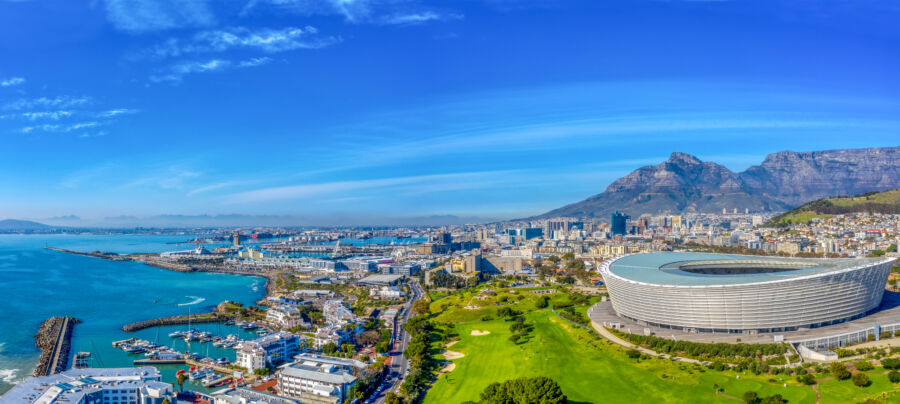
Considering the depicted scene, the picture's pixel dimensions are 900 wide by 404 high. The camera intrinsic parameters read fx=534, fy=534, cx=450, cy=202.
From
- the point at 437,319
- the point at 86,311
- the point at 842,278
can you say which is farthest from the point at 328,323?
the point at 842,278

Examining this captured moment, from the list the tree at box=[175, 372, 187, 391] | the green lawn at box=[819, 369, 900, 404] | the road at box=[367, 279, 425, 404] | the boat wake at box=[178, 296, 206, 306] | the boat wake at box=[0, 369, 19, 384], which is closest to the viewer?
the green lawn at box=[819, 369, 900, 404]

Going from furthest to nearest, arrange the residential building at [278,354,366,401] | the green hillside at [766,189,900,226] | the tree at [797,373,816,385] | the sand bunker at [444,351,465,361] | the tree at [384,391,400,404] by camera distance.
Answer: the green hillside at [766,189,900,226], the sand bunker at [444,351,465,361], the residential building at [278,354,366,401], the tree at [797,373,816,385], the tree at [384,391,400,404]

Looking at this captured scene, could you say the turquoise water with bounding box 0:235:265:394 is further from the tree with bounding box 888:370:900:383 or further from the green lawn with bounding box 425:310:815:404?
the tree with bounding box 888:370:900:383

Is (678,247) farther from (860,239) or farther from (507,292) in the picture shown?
(507,292)

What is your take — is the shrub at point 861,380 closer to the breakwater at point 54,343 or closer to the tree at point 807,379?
the tree at point 807,379

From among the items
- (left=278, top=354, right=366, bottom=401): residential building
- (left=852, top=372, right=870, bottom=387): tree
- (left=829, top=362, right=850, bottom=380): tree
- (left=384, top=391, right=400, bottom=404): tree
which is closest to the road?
(left=384, top=391, right=400, bottom=404): tree

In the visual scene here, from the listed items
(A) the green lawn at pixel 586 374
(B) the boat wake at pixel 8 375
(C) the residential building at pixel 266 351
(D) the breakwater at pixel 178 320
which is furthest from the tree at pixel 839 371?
(D) the breakwater at pixel 178 320
